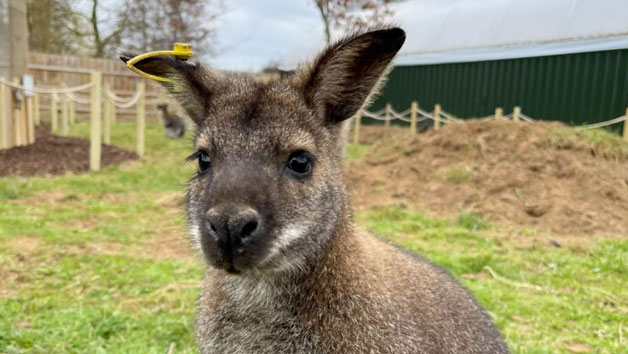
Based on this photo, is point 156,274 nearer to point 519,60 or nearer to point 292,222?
point 292,222

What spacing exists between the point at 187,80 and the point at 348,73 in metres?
0.71

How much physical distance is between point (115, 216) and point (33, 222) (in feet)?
3.36

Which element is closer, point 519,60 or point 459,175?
point 459,175

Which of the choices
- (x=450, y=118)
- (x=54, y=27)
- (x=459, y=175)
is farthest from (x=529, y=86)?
(x=54, y=27)

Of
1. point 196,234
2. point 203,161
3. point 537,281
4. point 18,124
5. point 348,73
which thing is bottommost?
point 537,281

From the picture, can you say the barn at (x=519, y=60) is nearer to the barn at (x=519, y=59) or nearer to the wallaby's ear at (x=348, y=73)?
the barn at (x=519, y=59)

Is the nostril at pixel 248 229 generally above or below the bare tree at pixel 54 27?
below

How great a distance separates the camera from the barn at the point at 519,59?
1413cm

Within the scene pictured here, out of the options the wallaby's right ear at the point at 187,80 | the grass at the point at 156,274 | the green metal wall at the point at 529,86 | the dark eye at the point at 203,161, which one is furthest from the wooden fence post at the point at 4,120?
the dark eye at the point at 203,161

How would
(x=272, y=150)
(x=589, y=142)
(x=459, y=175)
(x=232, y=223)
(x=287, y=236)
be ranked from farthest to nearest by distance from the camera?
(x=589, y=142) → (x=459, y=175) → (x=272, y=150) → (x=287, y=236) → (x=232, y=223)

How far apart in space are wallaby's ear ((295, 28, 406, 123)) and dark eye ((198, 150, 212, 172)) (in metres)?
0.50

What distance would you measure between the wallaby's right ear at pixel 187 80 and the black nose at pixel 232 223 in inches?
29.2

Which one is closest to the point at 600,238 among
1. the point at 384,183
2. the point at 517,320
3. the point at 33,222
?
the point at 517,320

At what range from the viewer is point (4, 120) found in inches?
386
